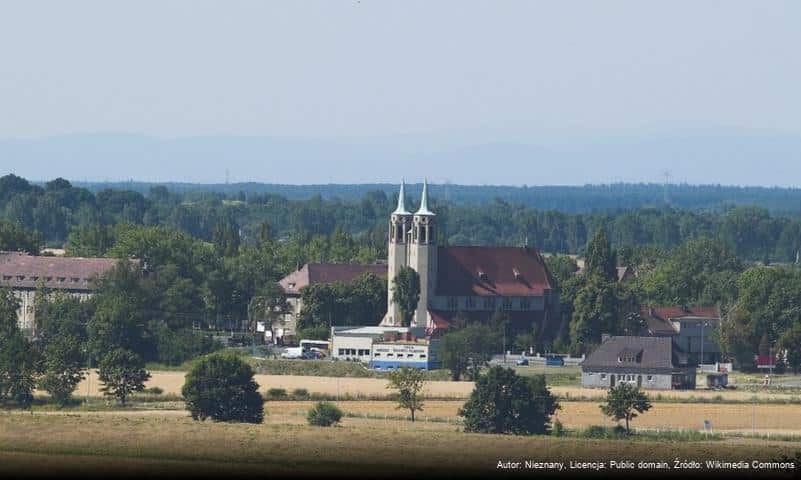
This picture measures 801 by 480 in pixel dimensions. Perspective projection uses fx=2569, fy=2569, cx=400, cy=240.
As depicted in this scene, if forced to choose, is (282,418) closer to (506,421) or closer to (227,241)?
(506,421)

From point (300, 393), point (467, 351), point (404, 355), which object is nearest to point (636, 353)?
point (467, 351)

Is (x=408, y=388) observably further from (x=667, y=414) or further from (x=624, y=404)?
(x=667, y=414)

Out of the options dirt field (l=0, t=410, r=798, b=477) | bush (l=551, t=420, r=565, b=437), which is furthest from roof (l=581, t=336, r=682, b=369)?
dirt field (l=0, t=410, r=798, b=477)

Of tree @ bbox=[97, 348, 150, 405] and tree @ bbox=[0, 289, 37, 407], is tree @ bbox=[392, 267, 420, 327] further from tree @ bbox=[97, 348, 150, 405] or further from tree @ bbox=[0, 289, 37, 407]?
tree @ bbox=[97, 348, 150, 405]

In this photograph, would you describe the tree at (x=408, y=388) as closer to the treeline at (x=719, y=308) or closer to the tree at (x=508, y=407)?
the tree at (x=508, y=407)

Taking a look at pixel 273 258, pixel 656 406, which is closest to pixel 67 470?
pixel 656 406
